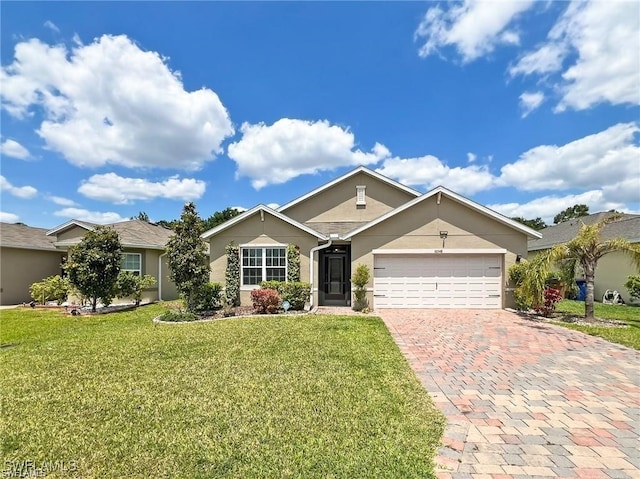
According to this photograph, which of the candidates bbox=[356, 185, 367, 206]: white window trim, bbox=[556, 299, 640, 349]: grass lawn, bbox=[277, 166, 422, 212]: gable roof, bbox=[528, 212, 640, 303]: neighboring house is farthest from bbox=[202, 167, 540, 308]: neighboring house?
bbox=[528, 212, 640, 303]: neighboring house

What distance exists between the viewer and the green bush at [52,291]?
16492mm

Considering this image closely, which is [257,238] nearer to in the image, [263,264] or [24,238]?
[263,264]

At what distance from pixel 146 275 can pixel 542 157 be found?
28.8m

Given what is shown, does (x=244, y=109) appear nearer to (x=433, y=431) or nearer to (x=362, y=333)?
(x=362, y=333)

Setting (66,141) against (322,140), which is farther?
(322,140)

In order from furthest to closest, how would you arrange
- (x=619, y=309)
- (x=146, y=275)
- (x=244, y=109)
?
1. (x=244, y=109)
2. (x=146, y=275)
3. (x=619, y=309)

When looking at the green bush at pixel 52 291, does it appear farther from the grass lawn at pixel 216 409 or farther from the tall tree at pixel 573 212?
the tall tree at pixel 573 212

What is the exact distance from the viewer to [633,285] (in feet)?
50.4

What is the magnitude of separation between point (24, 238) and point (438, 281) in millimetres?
23296

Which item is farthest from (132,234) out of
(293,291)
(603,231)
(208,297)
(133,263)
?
(603,231)

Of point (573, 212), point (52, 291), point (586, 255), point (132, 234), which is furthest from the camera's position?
point (573, 212)

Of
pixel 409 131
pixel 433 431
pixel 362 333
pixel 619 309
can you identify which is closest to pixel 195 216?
pixel 362 333

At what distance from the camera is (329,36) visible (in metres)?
14.3

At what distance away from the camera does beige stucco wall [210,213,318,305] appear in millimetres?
15938
